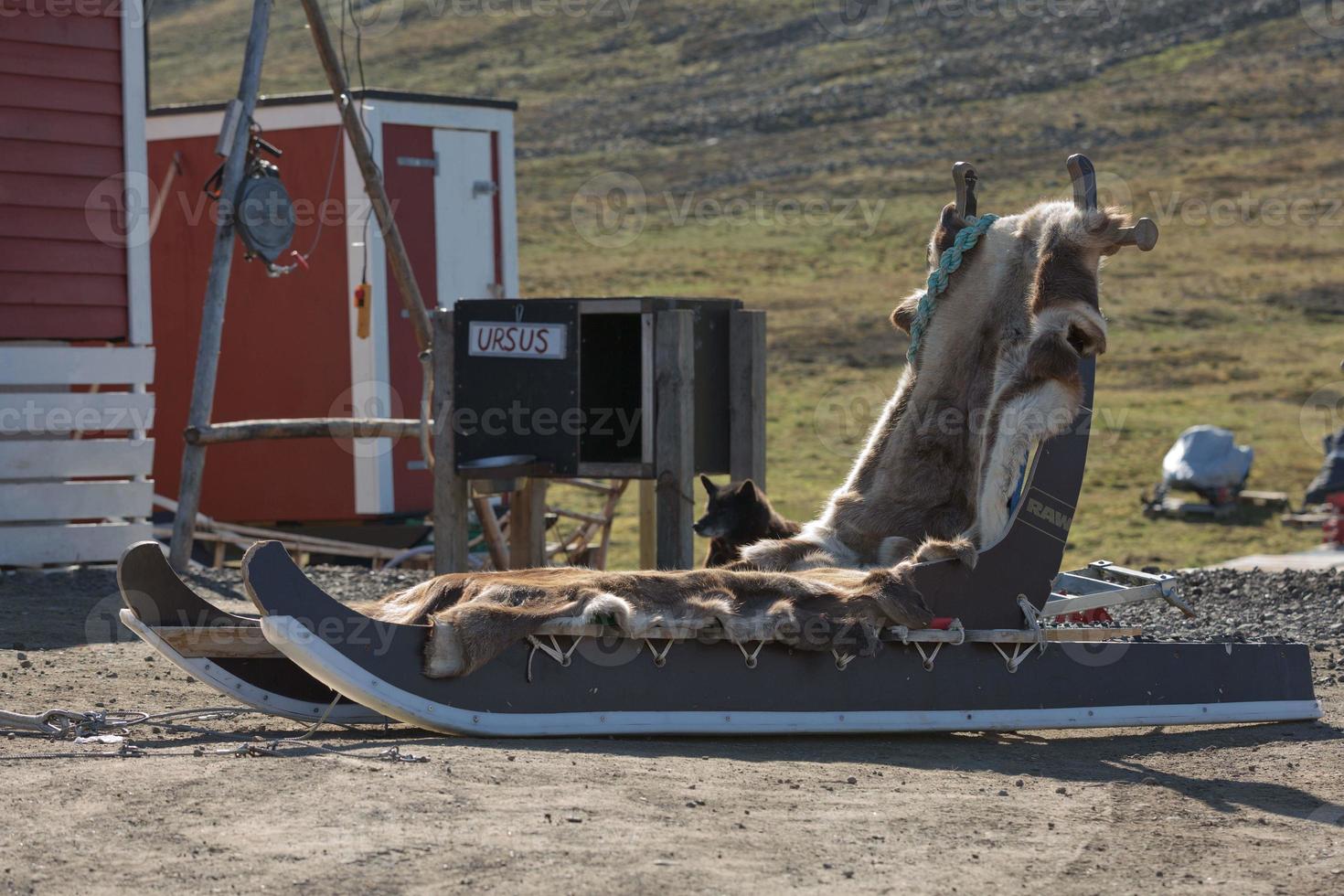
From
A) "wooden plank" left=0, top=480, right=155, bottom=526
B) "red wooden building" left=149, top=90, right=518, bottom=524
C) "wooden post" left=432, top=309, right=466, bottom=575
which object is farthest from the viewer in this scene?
"red wooden building" left=149, top=90, right=518, bottom=524

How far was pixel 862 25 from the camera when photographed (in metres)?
A: 71.1

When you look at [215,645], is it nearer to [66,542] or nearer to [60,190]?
[66,542]

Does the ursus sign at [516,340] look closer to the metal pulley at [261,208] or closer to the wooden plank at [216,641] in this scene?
the metal pulley at [261,208]

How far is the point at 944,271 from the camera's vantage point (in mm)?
6418

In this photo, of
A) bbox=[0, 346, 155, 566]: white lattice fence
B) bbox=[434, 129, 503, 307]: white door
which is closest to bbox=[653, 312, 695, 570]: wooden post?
bbox=[0, 346, 155, 566]: white lattice fence

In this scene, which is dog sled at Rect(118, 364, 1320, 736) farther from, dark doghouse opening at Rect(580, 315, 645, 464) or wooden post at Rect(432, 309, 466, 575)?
dark doghouse opening at Rect(580, 315, 645, 464)

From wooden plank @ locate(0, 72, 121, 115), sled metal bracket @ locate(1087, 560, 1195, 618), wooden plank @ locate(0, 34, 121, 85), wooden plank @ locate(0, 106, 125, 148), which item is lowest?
sled metal bracket @ locate(1087, 560, 1195, 618)

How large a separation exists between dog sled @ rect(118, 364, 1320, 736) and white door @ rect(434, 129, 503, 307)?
823cm

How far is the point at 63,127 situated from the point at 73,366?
1368 millimetres

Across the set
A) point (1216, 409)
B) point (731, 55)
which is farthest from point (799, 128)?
point (1216, 409)

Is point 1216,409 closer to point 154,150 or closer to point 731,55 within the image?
point 154,150

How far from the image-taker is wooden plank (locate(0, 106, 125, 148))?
9172mm

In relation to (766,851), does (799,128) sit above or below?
above

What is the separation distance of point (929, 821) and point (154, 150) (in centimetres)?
1071
